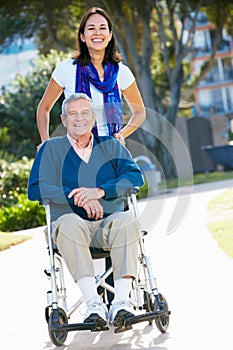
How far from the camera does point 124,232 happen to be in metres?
5.34

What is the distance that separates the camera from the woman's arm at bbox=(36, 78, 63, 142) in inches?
243

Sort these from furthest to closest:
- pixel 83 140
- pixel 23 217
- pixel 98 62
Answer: pixel 23 217
pixel 98 62
pixel 83 140

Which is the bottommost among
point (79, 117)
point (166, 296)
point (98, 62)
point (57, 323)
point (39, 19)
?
point (166, 296)

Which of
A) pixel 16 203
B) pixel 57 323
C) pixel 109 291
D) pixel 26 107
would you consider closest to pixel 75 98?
pixel 109 291

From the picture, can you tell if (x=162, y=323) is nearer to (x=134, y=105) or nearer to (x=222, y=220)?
(x=134, y=105)

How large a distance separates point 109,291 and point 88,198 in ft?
2.62

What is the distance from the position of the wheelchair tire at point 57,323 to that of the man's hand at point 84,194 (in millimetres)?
645

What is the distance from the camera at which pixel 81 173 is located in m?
5.61

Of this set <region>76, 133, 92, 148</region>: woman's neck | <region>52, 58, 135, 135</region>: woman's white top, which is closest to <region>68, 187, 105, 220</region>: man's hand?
<region>76, 133, 92, 148</region>: woman's neck

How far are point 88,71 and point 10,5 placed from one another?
2200 cm

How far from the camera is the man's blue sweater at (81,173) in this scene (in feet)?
18.1

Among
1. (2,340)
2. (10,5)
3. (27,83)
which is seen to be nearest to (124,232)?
(2,340)

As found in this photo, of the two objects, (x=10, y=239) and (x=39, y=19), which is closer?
(x=10, y=239)

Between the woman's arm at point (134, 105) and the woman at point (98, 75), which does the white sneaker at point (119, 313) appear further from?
the woman's arm at point (134, 105)
